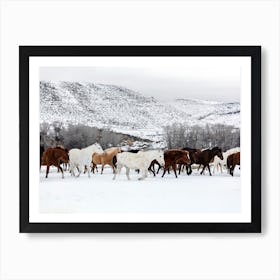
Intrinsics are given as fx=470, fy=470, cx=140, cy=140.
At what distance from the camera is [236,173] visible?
2.12 m

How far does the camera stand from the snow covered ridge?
212cm

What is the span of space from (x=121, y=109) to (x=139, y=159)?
24 centimetres

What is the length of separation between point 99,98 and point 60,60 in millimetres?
244

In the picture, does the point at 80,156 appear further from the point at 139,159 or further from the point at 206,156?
the point at 206,156

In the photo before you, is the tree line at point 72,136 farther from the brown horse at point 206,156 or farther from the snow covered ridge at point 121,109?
the brown horse at point 206,156

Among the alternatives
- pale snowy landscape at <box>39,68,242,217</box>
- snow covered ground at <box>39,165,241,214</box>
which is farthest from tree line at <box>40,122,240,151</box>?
snow covered ground at <box>39,165,241,214</box>

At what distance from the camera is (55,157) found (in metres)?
2.10

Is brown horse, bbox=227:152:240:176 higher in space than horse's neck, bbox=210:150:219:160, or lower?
lower

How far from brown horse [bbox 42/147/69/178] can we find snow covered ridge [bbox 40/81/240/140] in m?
0.13

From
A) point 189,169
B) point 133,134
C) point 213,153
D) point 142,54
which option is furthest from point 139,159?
point 142,54

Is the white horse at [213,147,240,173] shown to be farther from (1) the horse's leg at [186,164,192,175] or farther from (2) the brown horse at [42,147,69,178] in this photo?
(2) the brown horse at [42,147,69,178]
